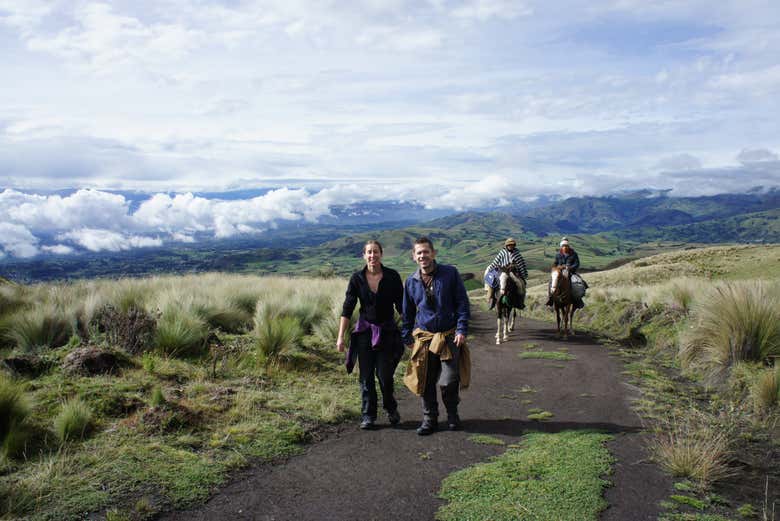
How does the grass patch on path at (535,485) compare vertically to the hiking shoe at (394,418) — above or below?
above

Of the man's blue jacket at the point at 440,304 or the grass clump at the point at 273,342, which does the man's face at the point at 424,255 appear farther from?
the grass clump at the point at 273,342

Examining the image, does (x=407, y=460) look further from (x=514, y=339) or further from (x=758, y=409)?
(x=514, y=339)

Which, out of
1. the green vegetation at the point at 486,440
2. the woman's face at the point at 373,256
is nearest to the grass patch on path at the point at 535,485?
the green vegetation at the point at 486,440

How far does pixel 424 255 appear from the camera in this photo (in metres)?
6.47

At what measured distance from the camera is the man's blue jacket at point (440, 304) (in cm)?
650

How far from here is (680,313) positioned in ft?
43.2

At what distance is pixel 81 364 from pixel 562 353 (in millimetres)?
10024

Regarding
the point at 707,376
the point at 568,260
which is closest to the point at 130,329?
the point at 707,376

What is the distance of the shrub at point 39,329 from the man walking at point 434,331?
730 cm

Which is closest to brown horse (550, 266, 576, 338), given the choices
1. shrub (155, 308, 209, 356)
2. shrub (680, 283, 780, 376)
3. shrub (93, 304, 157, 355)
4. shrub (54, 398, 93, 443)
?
shrub (680, 283, 780, 376)

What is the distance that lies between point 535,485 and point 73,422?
5.23 m

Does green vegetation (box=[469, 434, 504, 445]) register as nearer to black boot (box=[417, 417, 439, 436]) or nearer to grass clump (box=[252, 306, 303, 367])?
black boot (box=[417, 417, 439, 436])

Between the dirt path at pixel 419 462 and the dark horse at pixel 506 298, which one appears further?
the dark horse at pixel 506 298

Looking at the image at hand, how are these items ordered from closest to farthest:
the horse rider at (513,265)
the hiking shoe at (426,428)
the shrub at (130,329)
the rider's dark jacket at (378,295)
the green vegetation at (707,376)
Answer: the green vegetation at (707,376), the hiking shoe at (426,428), the rider's dark jacket at (378,295), the shrub at (130,329), the horse rider at (513,265)
